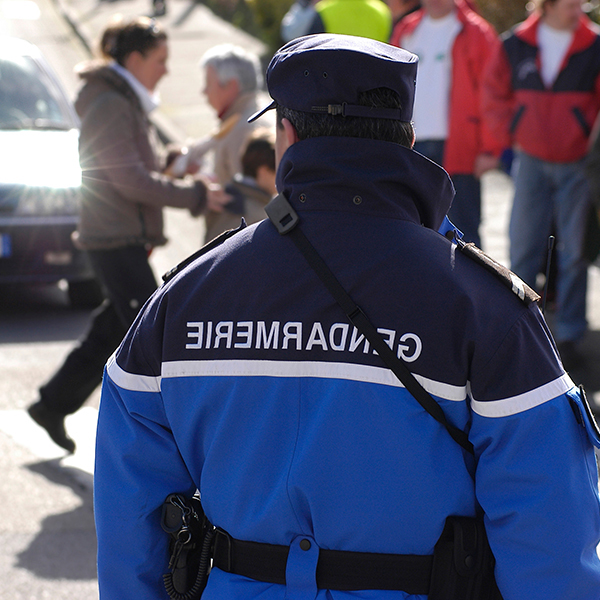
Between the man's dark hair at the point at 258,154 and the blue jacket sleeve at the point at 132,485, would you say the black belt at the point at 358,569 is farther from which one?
the man's dark hair at the point at 258,154

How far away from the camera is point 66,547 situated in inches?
159

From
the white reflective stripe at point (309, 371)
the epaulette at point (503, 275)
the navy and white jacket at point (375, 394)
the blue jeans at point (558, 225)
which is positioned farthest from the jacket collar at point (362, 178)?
the blue jeans at point (558, 225)

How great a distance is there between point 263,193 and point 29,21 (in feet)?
79.1

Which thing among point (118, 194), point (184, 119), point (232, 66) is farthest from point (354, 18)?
point (184, 119)

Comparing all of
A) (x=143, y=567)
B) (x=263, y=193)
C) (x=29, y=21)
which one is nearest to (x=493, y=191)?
(x=263, y=193)

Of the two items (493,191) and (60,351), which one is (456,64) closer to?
(60,351)

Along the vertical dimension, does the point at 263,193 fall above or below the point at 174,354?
below

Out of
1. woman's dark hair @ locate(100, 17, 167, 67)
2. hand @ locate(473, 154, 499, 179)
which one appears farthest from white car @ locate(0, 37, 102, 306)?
hand @ locate(473, 154, 499, 179)

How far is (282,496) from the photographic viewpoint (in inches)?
67.7

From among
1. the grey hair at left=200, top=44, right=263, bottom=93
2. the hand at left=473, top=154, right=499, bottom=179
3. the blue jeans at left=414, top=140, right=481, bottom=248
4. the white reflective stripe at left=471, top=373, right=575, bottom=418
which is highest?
the white reflective stripe at left=471, top=373, right=575, bottom=418

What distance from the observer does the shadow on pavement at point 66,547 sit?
3.85m

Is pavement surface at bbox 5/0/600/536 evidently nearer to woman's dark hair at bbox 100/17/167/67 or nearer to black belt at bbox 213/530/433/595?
woman's dark hair at bbox 100/17/167/67

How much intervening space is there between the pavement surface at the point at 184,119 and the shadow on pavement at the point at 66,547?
1.01ft

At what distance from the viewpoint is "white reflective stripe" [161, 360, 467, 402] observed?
5.57ft
